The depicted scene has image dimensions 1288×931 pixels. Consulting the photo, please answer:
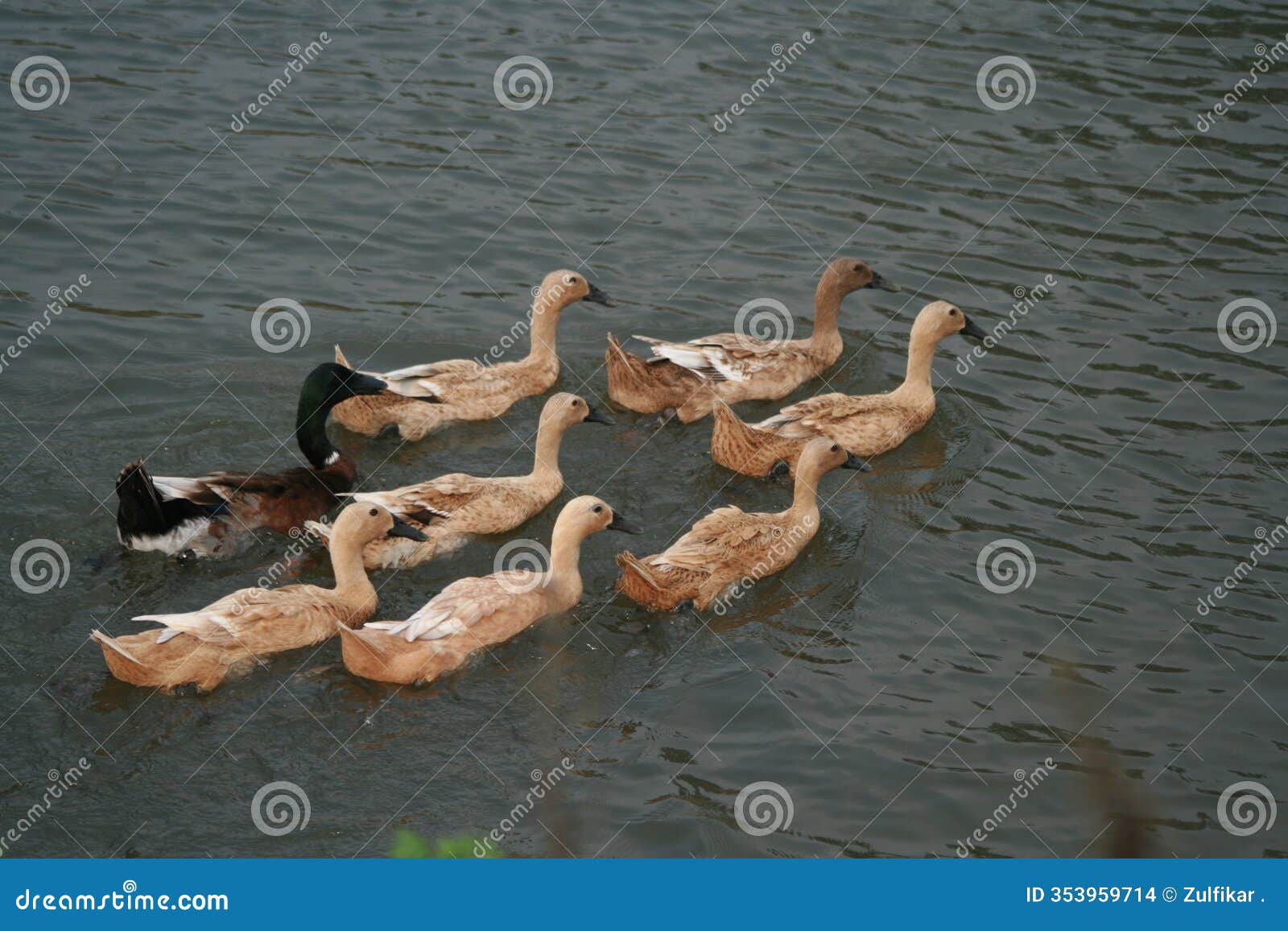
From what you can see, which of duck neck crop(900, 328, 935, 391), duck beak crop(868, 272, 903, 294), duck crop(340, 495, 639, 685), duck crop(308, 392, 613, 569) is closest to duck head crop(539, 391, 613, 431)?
duck crop(308, 392, 613, 569)

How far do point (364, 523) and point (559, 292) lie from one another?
12.7 feet

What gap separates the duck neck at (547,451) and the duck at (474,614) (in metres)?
1.04

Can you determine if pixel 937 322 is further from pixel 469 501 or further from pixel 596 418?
pixel 469 501

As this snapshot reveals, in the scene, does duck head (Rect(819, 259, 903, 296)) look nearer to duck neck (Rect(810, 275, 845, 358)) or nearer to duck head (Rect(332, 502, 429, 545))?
duck neck (Rect(810, 275, 845, 358))

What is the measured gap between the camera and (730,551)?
9.70 meters

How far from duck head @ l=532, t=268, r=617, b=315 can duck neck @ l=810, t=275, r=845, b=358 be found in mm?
1984

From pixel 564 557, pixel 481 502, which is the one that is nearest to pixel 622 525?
pixel 564 557

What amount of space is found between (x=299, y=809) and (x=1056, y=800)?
14.1 feet

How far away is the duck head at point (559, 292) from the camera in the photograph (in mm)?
12305

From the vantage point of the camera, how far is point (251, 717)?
8297mm

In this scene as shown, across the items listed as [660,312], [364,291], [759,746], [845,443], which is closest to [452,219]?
[364,291]

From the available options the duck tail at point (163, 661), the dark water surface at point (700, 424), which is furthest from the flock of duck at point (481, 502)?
the dark water surface at point (700, 424)

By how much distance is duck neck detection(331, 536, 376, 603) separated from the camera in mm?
9195

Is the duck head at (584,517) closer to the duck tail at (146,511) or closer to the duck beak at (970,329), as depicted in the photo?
the duck tail at (146,511)
